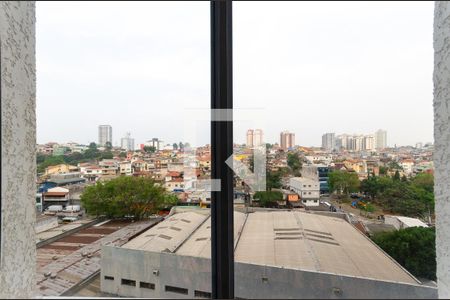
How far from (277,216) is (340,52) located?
2.65 feet

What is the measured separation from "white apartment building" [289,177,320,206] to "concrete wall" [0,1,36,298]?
1.09 meters

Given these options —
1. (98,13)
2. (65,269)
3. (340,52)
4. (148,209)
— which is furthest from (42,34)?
(340,52)

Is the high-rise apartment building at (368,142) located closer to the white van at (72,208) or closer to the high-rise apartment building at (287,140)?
the high-rise apartment building at (287,140)

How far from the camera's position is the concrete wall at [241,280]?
1.22m

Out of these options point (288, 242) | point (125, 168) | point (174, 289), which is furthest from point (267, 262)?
point (125, 168)

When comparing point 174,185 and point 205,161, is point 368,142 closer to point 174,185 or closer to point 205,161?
point 205,161

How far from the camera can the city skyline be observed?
129 centimetres

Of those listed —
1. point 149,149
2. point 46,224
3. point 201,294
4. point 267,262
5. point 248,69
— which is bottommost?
point 201,294

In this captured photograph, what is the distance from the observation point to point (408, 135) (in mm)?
1290

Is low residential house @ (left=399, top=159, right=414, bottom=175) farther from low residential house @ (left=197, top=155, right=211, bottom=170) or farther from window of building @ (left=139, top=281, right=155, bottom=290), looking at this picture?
window of building @ (left=139, top=281, right=155, bottom=290)

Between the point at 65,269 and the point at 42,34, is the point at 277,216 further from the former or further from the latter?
the point at 42,34

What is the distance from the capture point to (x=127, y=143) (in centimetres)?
136

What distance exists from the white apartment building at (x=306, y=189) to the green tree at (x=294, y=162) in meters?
0.04

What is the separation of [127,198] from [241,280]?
649mm
